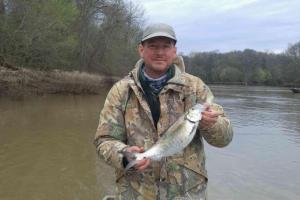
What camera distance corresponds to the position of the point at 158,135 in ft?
11.0

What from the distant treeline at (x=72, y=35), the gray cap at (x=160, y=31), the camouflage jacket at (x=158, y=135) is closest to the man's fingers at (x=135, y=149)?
the camouflage jacket at (x=158, y=135)

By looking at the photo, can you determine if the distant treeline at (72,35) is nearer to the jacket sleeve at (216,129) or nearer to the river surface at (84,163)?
the river surface at (84,163)

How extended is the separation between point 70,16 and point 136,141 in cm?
4110

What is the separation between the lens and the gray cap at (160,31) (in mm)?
3386

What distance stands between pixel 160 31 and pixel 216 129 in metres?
0.80

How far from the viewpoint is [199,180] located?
3.42 metres

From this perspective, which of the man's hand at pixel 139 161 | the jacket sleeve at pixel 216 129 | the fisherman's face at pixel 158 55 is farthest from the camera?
the fisherman's face at pixel 158 55

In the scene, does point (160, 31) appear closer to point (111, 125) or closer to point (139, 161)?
point (111, 125)

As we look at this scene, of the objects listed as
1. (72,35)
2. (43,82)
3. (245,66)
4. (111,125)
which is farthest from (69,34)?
(245,66)

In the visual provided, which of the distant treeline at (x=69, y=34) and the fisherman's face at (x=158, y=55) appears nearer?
the fisherman's face at (x=158, y=55)

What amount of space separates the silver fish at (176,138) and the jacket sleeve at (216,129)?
0.51 ft

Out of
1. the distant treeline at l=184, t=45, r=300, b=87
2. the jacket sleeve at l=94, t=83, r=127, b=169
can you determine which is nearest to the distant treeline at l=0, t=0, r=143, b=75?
the jacket sleeve at l=94, t=83, r=127, b=169

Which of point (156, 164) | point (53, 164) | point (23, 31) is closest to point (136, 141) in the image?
point (156, 164)

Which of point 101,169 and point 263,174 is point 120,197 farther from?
point 263,174
